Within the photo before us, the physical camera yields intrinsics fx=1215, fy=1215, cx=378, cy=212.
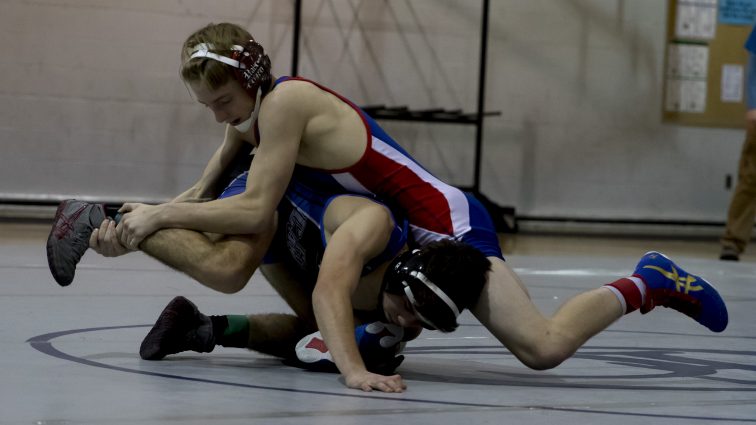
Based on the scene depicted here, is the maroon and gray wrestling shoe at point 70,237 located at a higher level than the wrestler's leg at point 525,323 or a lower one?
higher

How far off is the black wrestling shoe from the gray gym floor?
0.04 metres

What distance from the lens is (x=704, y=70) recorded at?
10.3 m

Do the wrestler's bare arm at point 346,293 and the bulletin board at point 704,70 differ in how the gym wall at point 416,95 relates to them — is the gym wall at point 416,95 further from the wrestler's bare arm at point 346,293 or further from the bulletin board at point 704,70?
the wrestler's bare arm at point 346,293

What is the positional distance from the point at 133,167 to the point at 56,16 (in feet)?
3.94

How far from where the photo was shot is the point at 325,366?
117 inches

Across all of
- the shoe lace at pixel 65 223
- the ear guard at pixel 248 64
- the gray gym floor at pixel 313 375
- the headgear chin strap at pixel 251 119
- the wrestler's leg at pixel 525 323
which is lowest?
the gray gym floor at pixel 313 375

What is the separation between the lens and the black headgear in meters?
2.77

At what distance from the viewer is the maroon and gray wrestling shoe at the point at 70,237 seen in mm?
3041

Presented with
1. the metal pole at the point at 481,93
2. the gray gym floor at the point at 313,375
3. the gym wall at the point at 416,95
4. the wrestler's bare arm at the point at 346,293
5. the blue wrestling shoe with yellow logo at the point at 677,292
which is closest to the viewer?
the gray gym floor at the point at 313,375

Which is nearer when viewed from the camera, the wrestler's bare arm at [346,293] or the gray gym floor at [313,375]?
the gray gym floor at [313,375]

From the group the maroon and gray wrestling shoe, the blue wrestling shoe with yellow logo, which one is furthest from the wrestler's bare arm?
the blue wrestling shoe with yellow logo

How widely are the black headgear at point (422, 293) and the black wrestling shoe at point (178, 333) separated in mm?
584

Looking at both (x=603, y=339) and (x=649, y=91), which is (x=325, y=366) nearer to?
(x=603, y=339)

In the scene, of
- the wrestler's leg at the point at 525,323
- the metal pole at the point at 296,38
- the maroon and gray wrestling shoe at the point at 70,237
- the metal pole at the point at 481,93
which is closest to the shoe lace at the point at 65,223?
the maroon and gray wrestling shoe at the point at 70,237
